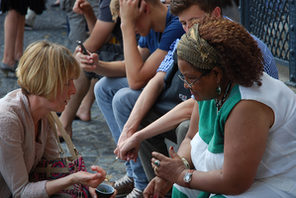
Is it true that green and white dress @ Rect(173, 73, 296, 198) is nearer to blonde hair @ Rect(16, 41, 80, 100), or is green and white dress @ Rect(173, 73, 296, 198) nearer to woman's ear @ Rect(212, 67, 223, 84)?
woman's ear @ Rect(212, 67, 223, 84)

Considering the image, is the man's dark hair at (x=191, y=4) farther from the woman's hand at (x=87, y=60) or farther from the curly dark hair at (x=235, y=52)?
the curly dark hair at (x=235, y=52)

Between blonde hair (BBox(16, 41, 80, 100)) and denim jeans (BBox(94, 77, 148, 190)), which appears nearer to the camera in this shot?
blonde hair (BBox(16, 41, 80, 100))

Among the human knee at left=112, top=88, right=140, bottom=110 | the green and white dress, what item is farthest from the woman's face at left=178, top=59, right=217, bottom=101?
the human knee at left=112, top=88, right=140, bottom=110

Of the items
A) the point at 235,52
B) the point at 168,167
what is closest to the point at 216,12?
the point at 235,52

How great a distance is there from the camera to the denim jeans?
381cm

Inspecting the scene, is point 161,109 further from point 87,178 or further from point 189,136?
point 87,178

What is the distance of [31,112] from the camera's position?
2.82 meters

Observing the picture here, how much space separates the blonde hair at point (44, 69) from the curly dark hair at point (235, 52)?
0.82 meters

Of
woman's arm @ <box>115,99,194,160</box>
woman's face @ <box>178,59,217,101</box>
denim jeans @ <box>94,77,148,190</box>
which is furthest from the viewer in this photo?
denim jeans @ <box>94,77,148,190</box>

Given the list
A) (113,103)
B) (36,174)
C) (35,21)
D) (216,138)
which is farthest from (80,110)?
(35,21)

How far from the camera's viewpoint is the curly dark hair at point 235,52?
2273mm

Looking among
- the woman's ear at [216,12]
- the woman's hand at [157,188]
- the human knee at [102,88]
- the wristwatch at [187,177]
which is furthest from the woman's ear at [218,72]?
the human knee at [102,88]

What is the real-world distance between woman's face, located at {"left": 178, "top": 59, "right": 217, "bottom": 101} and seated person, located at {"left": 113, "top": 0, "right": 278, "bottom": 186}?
2.47 feet

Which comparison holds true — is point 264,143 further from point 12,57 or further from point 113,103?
point 12,57
